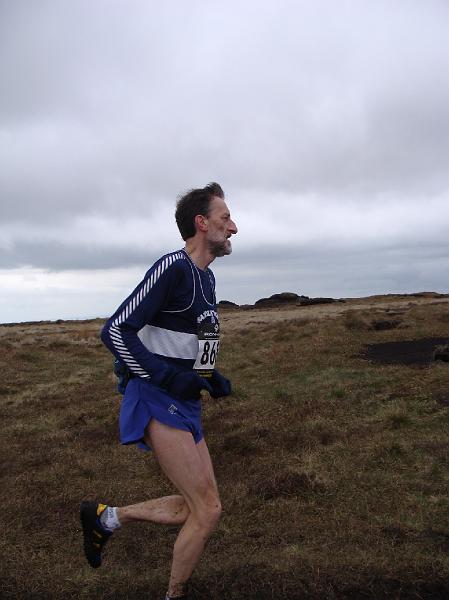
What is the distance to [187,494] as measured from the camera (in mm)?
3695

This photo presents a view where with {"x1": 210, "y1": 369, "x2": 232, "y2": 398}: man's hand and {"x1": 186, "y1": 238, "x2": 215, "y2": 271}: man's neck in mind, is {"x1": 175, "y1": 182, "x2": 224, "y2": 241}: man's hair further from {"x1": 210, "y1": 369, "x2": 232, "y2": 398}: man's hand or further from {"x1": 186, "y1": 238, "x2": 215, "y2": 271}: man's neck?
{"x1": 210, "y1": 369, "x2": 232, "y2": 398}: man's hand

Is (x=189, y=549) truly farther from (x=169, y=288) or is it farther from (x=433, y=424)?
(x=433, y=424)

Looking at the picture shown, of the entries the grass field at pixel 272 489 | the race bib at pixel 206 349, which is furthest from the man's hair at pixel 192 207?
the grass field at pixel 272 489

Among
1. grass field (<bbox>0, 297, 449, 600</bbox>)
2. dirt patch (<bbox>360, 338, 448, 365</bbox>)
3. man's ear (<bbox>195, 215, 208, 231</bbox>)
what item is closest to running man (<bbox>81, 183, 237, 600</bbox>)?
man's ear (<bbox>195, 215, 208, 231</bbox>)

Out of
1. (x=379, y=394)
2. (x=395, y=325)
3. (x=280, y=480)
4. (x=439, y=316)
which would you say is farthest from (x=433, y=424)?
(x=439, y=316)

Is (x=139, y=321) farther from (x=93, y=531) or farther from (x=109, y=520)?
(x=93, y=531)

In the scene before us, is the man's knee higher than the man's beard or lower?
lower

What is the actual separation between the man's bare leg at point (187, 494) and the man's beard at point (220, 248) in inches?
51.4

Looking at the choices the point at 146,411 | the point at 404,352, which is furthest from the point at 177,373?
the point at 404,352

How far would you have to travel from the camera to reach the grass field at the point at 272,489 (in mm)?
4555

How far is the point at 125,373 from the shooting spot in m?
3.86

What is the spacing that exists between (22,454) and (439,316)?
24.6 m

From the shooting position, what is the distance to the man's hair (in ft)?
13.6

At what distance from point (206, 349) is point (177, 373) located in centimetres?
40
